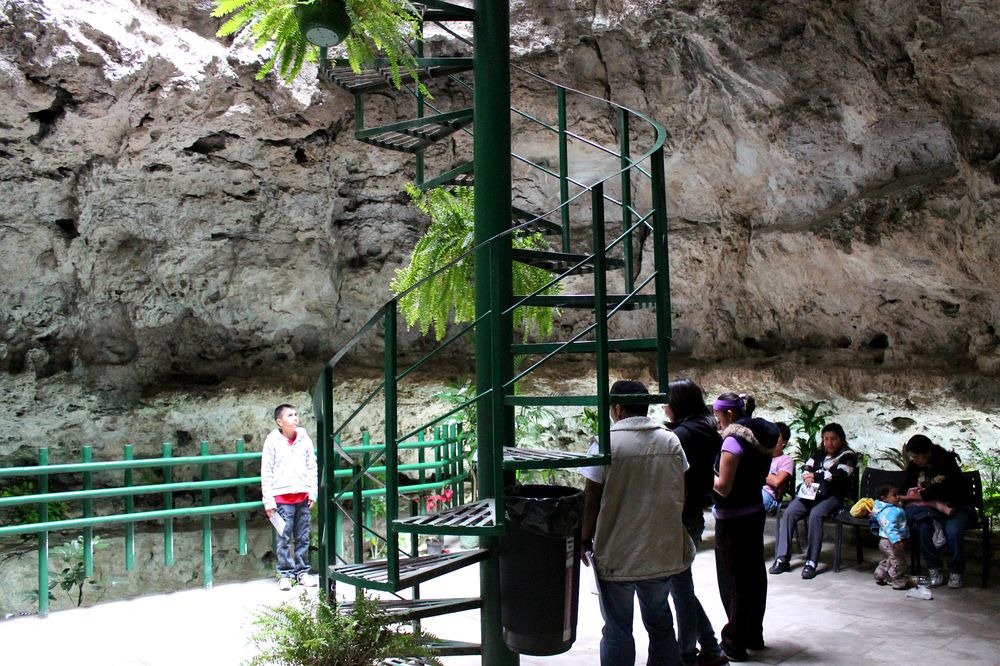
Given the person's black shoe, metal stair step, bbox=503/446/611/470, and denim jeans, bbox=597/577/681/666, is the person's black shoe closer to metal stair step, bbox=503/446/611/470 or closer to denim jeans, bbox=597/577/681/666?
denim jeans, bbox=597/577/681/666

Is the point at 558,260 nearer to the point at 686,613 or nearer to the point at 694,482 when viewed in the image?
the point at 694,482

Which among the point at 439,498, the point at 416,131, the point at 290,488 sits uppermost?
the point at 416,131

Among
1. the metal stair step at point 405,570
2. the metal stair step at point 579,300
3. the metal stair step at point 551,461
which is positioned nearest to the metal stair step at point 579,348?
the metal stair step at point 579,300

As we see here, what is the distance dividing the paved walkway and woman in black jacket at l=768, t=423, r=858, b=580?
336 mm

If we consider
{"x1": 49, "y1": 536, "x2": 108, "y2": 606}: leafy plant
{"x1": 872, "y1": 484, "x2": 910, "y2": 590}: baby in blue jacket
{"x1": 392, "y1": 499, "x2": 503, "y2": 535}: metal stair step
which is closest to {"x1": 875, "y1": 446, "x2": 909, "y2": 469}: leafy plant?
{"x1": 872, "y1": 484, "x2": 910, "y2": 590}: baby in blue jacket

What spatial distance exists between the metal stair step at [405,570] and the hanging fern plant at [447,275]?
6.21ft

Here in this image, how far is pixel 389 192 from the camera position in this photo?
9.19 metres

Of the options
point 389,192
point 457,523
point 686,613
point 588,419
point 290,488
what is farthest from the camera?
point 389,192

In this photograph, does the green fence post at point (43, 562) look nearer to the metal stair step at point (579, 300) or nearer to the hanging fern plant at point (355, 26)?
the hanging fern plant at point (355, 26)

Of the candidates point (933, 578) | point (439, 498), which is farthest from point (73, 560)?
point (933, 578)

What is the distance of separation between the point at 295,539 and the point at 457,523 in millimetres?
3334

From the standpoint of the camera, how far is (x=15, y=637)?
5102 millimetres

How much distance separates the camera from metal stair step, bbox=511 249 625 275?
433cm

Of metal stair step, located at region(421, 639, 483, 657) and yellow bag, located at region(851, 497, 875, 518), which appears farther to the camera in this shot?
yellow bag, located at region(851, 497, 875, 518)
